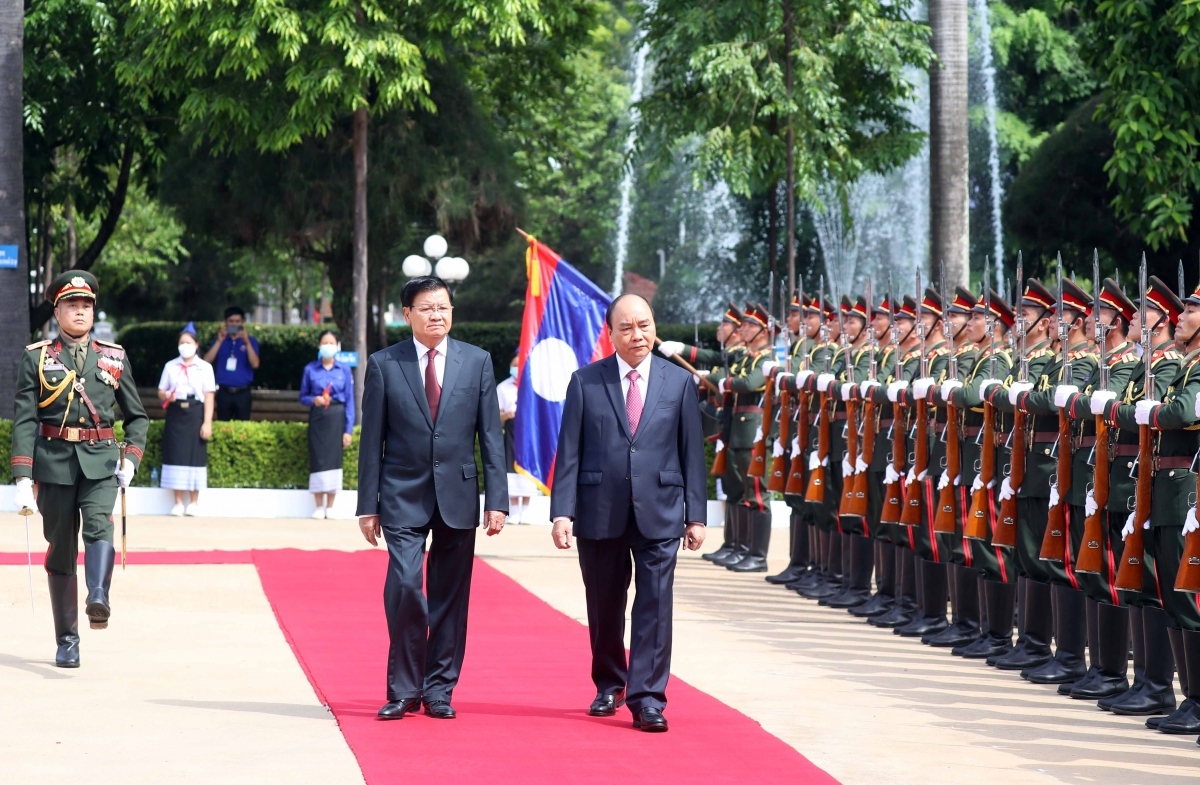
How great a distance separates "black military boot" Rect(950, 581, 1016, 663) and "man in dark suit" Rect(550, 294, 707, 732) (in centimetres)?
290

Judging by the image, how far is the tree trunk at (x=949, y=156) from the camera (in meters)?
15.5

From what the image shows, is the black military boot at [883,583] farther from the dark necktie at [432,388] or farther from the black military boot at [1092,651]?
the dark necktie at [432,388]

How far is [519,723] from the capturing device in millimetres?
7133

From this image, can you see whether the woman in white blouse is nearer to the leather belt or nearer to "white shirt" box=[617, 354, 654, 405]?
the leather belt

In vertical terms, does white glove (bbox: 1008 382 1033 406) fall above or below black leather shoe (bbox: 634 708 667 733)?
above

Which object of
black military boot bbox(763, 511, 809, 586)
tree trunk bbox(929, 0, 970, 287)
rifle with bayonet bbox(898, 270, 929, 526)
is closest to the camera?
rifle with bayonet bbox(898, 270, 929, 526)

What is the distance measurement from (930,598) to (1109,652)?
7.30 feet

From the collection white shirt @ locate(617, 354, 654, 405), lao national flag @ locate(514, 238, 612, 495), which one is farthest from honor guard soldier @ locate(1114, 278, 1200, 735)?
lao national flag @ locate(514, 238, 612, 495)

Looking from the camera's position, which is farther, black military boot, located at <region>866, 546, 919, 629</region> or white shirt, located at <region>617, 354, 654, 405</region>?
black military boot, located at <region>866, 546, 919, 629</region>

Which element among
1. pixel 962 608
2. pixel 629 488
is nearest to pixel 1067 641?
pixel 962 608

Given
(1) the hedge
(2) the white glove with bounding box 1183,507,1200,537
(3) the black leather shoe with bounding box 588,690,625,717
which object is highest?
(1) the hedge

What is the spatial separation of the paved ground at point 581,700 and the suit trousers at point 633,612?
1.03ft

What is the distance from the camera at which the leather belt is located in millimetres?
8586

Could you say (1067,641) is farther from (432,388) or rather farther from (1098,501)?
(432,388)
